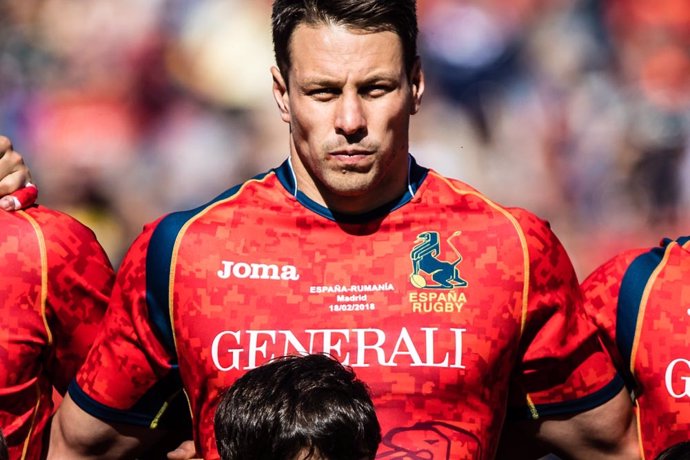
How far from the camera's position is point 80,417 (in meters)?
3.10

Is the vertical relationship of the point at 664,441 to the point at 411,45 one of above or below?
below

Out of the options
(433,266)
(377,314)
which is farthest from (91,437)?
(433,266)

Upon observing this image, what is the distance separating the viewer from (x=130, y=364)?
3.04 meters

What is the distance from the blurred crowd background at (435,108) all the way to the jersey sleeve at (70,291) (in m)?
2.77

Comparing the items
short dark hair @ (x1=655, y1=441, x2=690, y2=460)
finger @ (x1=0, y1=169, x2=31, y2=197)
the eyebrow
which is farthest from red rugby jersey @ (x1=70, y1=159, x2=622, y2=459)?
short dark hair @ (x1=655, y1=441, x2=690, y2=460)

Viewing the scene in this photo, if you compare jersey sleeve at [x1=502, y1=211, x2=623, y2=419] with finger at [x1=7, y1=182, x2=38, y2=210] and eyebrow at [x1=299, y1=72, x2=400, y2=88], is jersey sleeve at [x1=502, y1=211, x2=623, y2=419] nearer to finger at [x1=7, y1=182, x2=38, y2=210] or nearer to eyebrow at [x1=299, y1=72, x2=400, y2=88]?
eyebrow at [x1=299, y1=72, x2=400, y2=88]

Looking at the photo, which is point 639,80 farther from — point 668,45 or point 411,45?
point 411,45

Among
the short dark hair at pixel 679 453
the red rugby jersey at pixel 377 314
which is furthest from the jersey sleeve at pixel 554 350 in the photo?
the short dark hair at pixel 679 453

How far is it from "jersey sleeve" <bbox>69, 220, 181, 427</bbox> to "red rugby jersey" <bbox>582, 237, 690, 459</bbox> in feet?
3.73

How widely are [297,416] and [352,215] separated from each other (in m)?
1.04

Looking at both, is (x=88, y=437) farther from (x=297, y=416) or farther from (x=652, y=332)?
(x=652, y=332)

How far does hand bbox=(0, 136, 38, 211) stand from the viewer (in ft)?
10.7

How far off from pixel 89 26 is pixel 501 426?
3955mm

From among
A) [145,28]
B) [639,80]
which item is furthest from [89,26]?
[639,80]
